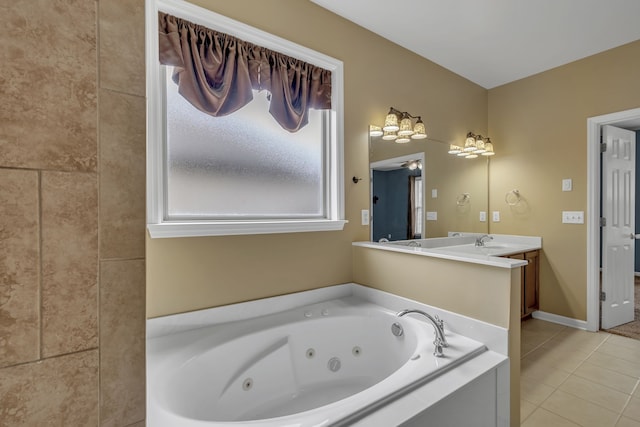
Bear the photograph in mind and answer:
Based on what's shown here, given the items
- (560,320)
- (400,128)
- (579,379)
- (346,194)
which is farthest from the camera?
(560,320)

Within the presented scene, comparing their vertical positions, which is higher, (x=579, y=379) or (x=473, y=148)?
(x=473, y=148)

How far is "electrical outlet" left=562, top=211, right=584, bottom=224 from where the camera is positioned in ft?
9.77

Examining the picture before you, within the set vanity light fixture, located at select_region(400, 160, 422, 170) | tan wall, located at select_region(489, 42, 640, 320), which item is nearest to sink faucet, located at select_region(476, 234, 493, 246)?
tan wall, located at select_region(489, 42, 640, 320)

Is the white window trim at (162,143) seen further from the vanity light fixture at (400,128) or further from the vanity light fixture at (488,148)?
the vanity light fixture at (488,148)

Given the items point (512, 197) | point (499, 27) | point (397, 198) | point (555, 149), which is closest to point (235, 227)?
point (397, 198)

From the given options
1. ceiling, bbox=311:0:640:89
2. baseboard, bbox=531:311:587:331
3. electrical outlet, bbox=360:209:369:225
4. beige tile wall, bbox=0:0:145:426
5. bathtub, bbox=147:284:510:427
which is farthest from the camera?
baseboard, bbox=531:311:587:331

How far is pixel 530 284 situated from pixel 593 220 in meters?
0.85

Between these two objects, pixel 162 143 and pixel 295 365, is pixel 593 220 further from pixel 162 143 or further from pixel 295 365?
pixel 162 143

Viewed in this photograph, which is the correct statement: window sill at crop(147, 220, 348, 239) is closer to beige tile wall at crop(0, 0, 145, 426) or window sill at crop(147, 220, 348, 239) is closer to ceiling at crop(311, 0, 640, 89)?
beige tile wall at crop(0, 0, 145, 426)

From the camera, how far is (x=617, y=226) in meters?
2.99

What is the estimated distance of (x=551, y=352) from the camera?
2537 millimetres

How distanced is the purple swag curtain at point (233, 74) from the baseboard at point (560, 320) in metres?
3.20

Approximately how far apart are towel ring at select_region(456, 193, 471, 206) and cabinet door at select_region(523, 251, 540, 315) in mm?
782

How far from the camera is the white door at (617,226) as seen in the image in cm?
291
